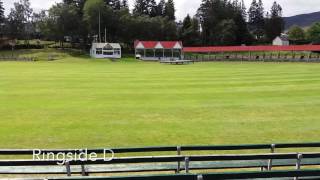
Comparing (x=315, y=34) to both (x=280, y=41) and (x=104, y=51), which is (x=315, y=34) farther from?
(x=104, y=51)

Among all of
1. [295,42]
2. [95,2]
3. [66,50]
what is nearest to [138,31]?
[95,2]

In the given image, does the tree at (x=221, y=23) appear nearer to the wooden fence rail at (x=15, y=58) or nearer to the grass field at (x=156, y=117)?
the wooden fence rail at (x=15, y=58)

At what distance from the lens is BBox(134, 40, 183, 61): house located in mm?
134375

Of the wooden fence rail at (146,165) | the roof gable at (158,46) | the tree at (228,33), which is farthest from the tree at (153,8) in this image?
the wooden fence rail at (146,165)

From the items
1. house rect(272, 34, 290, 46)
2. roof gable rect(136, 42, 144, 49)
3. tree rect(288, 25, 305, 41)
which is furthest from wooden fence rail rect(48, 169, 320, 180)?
tree rect(288, 25, 305, 41)

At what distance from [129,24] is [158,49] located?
18489 millimetres

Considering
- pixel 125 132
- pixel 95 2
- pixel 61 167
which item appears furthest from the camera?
pixel 95 2

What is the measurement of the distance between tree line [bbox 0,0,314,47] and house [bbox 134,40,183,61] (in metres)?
16.9

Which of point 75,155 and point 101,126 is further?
point 101,126

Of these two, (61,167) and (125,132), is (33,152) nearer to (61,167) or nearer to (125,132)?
(61,167)

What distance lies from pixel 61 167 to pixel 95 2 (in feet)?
474

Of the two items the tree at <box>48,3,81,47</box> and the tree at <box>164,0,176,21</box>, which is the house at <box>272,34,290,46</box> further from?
the tree at <box>48,3,81,47</box>

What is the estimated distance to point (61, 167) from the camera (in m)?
10.3

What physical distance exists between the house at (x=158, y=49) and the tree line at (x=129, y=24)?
1692 cm
